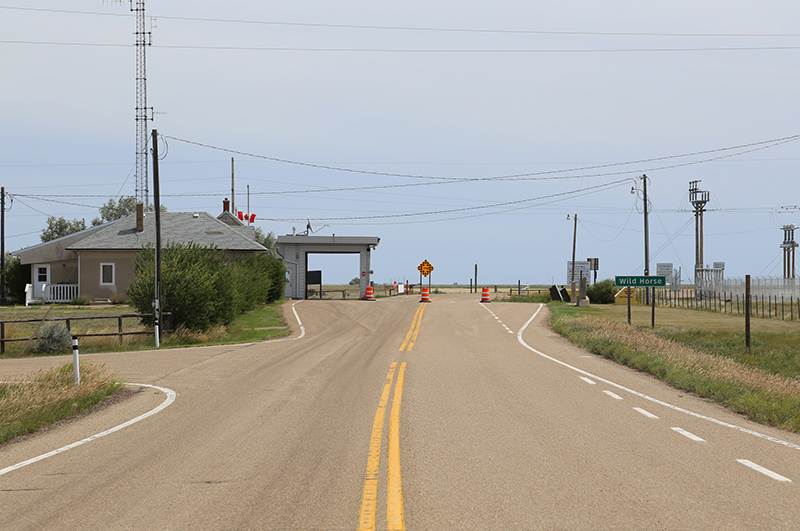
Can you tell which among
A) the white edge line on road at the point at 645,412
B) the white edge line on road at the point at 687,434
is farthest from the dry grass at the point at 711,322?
the white edge line on road at the point at 687,434

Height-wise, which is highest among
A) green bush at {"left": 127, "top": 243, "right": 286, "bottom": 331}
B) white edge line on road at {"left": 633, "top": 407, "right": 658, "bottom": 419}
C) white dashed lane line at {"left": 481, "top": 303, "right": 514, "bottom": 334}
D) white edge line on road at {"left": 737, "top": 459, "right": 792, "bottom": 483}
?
green bush at {"left": 127, "top": 243, "right": 286, "bottom": 331}

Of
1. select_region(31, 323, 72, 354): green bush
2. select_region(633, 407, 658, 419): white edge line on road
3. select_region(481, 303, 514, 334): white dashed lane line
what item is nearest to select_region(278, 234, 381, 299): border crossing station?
select_region(481, 303, 514, 334): white dashed lane line

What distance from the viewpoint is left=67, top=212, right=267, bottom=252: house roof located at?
47.3m

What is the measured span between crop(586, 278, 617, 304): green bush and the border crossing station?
735 inches

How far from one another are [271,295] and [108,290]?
10658mm

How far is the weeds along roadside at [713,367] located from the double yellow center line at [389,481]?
19.6 ft

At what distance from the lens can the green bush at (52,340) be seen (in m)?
24.7

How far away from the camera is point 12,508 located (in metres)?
6.54

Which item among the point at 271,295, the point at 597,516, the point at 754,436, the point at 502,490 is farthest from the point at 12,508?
the point at 271,295

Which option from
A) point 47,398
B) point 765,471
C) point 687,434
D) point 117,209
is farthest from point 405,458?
point 117,209

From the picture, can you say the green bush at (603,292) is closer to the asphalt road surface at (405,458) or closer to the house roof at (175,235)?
the house roof at (175,235)

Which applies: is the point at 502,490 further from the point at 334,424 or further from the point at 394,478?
the point at 334,424

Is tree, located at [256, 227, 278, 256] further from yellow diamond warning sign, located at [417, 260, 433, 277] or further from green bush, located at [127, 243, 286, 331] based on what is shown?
green bush, located at [127, 243, 286, 331]

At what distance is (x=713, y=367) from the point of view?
17.6 m
